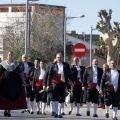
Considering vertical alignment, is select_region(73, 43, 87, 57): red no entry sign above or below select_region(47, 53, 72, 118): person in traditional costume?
above

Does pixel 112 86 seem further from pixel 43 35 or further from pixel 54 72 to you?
pixel 43 35

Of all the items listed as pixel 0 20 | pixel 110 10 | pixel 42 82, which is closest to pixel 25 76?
pixel 42 82

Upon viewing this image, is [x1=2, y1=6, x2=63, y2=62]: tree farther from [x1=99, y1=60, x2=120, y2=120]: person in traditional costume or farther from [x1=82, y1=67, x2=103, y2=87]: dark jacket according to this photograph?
[x1=99, y1=60, x2=120, y2=120]: person in traditional costume

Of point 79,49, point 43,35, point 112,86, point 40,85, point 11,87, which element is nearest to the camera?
point 11,87

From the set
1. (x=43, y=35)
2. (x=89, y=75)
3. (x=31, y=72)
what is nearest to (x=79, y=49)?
(x=31, y=72)

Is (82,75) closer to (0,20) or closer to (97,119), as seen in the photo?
(97,119)

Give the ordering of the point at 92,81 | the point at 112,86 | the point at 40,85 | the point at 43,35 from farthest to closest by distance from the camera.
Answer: the point at 43,35 → the point at 40,85 → the point at 92,81 → the point at 112,86

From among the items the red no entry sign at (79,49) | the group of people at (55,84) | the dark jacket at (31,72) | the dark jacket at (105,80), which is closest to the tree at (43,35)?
the red no entry sign at (79,49)

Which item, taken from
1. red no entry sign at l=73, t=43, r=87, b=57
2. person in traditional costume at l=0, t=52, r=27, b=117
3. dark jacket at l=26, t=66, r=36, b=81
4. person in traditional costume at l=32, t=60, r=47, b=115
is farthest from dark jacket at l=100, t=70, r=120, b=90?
red no entry sign at l=73, t=43, r=87, b=57

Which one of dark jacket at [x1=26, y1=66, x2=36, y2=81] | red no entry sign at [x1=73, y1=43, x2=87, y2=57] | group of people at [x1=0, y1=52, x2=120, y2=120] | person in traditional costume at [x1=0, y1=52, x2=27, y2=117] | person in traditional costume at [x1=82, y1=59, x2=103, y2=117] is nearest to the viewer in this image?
person in traditional costume at [x1=0, y1=52, x2=27, y2=117]

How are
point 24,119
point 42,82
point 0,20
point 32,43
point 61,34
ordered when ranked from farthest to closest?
point 0,20 < point 61,34 < point 32,43 < point 42,82 < point 24,119

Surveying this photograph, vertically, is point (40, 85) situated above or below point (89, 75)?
below

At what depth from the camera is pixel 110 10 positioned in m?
35.8

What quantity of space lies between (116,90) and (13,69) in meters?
3.35
